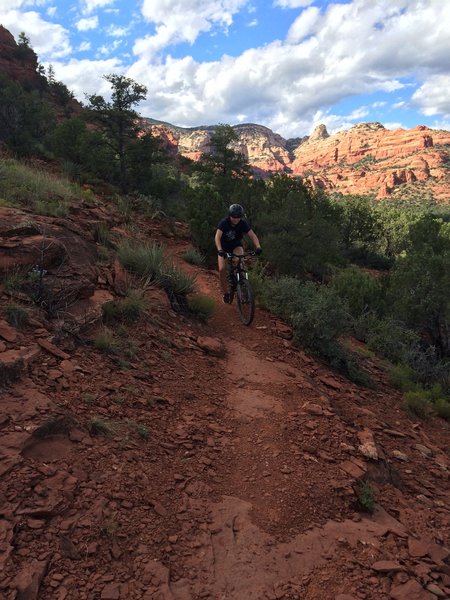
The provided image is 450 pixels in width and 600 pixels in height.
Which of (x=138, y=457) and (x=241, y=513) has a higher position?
(x=138, y=457)

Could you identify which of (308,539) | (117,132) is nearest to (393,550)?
(308,539)

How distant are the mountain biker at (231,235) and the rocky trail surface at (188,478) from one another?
198 centimetres

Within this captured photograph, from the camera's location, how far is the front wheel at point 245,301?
273 inches

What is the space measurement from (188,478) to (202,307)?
3840mm

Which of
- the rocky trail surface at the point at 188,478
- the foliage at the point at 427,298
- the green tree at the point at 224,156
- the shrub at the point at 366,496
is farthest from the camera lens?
the green tree at the point at 224,156

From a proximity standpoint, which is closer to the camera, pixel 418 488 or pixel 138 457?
pixel 138 457

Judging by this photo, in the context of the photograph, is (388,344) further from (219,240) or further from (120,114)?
(120,114)

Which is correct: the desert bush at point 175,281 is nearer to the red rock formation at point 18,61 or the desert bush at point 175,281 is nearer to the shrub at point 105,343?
the shrub at point 105,343

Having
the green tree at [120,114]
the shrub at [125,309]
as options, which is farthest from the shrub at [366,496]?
the green tree at [120,114]

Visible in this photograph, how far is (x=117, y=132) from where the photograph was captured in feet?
66.0

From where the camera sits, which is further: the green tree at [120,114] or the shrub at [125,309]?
the green tree at [120,114]

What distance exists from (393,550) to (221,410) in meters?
2.09

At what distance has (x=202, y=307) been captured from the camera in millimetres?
6918

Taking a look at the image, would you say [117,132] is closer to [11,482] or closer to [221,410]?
[221,410]
